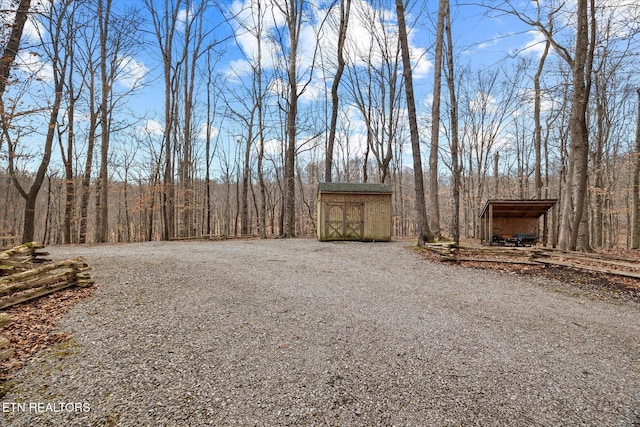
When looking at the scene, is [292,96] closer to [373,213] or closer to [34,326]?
[373,213]

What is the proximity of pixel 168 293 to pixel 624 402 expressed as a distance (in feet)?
19.7

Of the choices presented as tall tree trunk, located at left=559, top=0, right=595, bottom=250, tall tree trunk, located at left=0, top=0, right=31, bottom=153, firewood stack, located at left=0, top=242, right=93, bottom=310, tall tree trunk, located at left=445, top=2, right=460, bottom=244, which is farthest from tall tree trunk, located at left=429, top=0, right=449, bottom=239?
tall tree trunk, located at left=0, top=0, right=31, bottom=153

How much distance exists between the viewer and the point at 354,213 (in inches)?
570

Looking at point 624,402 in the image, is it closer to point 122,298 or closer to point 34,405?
point 34,405

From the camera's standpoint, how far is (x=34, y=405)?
2.37 m

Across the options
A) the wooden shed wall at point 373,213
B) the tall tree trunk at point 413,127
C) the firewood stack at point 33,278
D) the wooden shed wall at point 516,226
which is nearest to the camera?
the firewood stack at point 33,278

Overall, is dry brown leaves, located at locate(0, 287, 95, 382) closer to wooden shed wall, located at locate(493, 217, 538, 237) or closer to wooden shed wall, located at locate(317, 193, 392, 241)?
wooden shed wall, located at locate(317, 193, 392, 241)

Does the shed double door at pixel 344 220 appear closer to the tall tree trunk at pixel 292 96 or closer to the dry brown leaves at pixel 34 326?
the tall tree trunk at pixel 292 96

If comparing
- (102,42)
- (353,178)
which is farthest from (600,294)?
(353,178)

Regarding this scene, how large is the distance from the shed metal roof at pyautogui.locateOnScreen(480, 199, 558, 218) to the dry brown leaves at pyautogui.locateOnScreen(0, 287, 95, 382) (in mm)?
14233

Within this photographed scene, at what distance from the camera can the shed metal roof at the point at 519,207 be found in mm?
12172

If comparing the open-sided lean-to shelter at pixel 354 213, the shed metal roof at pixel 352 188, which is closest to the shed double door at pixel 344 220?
the open-sided lean-to shelter at pixel 354 213

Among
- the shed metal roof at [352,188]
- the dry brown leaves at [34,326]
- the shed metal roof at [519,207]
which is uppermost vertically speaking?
the shed metal roof at [352,188]

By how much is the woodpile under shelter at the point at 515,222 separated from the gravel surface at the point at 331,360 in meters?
8.19
